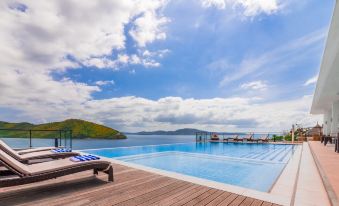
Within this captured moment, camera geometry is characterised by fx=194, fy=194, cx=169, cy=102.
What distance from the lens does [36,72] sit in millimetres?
11406

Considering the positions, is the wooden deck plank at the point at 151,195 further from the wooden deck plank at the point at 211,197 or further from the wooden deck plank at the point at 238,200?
the wooden deck plank at the point at 238,200

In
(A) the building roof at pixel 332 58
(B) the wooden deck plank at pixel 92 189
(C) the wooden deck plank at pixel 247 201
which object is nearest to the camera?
(C) the wooden deck plank at pixel 247 201

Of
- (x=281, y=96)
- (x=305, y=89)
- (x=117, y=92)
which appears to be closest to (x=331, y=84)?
(x=305, y=89)

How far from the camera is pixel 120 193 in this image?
9.29 ft

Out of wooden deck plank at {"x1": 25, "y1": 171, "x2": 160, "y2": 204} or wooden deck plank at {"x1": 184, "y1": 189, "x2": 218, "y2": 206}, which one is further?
wooden deck plank at {"x1": 25, "y1": 171, "x2": 160, "y2": 204}

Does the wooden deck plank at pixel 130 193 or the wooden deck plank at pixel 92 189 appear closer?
the wooden deck plank at pixel 130 193

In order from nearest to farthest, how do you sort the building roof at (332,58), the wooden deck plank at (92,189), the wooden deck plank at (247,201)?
1. the wooden deck plank at (247,201)
2. the wooden deck plank at (92,189)
3. the building roof at (332,58)

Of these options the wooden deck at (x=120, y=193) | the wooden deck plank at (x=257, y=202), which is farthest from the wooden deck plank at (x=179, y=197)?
the wooden deck plank at (x=257, y=202)

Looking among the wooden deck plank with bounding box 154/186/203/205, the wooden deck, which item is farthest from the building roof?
the wooden deck plank with bounding box 154/186/203/205

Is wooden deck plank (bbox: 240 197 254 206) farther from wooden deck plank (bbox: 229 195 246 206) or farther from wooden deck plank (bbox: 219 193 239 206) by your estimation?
wooden deck plank (bbox: 219 193 239 206)

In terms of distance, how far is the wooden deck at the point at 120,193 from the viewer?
98.7 inches

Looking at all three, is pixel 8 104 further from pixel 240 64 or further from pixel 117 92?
pixel 240 64

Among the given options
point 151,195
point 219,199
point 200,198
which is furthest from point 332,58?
point 151,195

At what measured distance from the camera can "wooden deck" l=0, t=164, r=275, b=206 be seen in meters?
2.51
